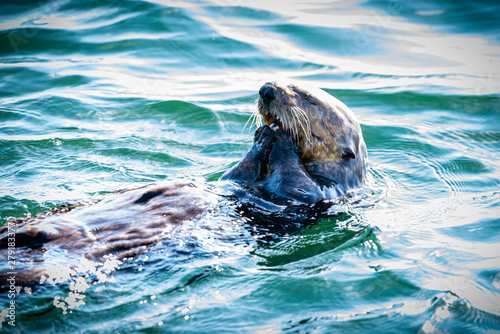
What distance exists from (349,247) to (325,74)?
18.0ft

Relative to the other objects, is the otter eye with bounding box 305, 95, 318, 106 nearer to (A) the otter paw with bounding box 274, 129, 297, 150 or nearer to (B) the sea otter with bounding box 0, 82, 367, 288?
(B) the sea otter with bounding box 0, 82, 367, 288

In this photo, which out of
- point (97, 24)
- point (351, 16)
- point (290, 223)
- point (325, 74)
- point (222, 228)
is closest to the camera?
point (222, 228)

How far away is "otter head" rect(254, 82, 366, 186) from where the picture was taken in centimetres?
437

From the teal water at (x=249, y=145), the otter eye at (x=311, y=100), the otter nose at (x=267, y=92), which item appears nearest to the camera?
the teal water at (x=249, y=145)

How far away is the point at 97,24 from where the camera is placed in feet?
33.2

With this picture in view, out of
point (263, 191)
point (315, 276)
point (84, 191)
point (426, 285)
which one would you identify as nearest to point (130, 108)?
point (84, 191)

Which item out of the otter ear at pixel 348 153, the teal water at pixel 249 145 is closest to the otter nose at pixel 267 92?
the otter ear at pixel 348 153

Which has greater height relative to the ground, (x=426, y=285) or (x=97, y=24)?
(x=97, y=24)

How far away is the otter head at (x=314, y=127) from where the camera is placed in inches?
172

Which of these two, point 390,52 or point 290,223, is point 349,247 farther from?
point 390,52

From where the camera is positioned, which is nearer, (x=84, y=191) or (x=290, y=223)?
(x=290, y=223)

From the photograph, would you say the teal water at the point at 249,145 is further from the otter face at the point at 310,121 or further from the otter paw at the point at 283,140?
the otter paw at the point at 283,140

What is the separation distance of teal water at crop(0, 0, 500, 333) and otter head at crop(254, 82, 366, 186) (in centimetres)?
42

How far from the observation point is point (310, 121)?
4.44 m
